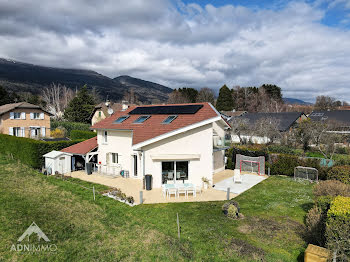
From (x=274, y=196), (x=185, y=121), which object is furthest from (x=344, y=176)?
(x=185, y=121)

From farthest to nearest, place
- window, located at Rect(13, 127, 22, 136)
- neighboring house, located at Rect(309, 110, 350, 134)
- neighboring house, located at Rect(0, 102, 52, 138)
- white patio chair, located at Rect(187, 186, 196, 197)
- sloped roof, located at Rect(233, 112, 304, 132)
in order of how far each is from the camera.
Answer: sloped roof, located at Rect(233, 112, 304, 132) → neighboring house, located at Rect(309, 110, 350, 134) → window, located at Rect(13, 127, 22, 136) → neighboring house, located at Rect(0, 102, 52, 138) → white patio chair, located at Rect(187, 186, 196, 197)

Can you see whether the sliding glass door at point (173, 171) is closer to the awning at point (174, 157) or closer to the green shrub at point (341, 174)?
the awning at point (174, 157)

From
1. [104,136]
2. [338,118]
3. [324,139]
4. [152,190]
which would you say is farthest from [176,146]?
[338,118]

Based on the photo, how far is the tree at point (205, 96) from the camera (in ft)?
302

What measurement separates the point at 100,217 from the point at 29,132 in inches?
1495

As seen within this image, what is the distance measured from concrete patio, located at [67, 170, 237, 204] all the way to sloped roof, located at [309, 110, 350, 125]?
41.9 meters

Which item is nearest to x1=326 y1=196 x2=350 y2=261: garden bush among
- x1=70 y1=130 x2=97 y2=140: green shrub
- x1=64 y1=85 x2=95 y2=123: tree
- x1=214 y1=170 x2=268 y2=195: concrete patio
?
x1=214 y1=170 x2=268 y2=195: concrete patio

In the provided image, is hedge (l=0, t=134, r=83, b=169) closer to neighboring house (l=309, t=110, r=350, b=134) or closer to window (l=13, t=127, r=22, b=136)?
window (l=13, t=127, r=22, b=136)

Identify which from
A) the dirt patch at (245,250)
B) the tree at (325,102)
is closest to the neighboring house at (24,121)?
the dirt patch at (245,250)

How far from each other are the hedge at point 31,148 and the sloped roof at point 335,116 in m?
52.2

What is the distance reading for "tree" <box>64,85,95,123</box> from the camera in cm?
5769

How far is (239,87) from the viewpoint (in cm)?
9362

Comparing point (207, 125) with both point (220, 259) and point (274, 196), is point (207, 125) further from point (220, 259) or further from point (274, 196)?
point (220, 259)

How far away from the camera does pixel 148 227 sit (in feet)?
34.6
